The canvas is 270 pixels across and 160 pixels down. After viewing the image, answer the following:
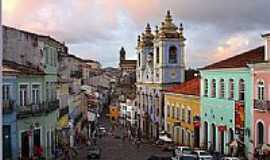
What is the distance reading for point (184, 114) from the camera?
144 ft

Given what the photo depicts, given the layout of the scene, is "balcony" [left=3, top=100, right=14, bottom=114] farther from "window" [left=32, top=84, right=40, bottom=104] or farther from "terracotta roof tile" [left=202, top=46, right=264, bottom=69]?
"terracotta roof tile" [left=202, top=46, right=264, bottom=69]

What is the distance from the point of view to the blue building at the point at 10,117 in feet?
71.3

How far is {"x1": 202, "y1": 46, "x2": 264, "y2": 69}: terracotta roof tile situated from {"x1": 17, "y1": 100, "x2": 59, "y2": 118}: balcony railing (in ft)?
33.2

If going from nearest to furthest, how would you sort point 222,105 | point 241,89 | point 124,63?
point 241,89, point 222,105, point 124,63

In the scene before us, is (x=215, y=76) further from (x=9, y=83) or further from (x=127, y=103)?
(x=127, y=103)

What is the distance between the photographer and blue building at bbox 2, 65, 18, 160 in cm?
2173

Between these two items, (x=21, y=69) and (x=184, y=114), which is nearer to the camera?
(x=21, y=69)

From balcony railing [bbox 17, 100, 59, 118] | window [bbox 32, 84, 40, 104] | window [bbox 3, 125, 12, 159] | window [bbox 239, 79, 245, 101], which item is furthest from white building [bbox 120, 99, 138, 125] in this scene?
window [bbox 3, 125, 12, 159]

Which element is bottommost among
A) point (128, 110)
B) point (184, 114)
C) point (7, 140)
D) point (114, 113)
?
point (114, 113)

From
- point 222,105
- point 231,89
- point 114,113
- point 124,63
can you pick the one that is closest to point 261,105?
point 231,89

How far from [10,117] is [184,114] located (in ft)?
77.2

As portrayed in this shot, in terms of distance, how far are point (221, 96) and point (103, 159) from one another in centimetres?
841

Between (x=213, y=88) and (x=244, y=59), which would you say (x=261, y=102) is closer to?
(x=244, y=59)

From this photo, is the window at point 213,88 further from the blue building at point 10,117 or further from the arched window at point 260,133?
the blue building at point 10,117
